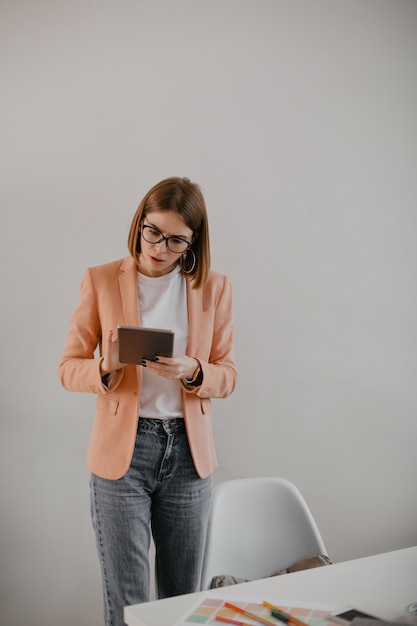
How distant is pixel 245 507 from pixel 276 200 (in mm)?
1497

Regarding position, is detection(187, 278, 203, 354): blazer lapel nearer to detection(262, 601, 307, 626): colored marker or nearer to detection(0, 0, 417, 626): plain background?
detection(0, 0, 417, 626): plain background

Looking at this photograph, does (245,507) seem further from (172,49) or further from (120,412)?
(172,49)

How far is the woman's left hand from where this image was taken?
1.93m

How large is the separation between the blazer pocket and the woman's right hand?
0.11 metres

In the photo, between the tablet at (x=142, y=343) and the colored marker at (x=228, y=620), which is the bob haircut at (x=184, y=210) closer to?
the tablet at (x=142, y=343)

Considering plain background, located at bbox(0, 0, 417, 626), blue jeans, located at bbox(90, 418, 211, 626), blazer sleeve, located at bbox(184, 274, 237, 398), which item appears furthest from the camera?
plain background, located at bbox(0, 0, 417, 626)

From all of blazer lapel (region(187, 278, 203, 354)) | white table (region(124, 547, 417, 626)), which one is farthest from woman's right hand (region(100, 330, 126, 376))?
white table (region(124, 547, 417, 626))

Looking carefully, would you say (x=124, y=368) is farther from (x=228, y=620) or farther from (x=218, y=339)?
(x=228, y=620)

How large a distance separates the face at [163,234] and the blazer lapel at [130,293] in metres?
0.06

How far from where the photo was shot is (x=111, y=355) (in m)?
1.94

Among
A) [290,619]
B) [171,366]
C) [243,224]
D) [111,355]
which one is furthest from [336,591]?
[243,224]

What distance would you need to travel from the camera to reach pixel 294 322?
3102mm

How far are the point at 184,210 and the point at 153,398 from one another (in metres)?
0.57

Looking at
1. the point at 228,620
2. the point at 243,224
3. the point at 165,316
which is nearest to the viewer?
the point at 228,620
